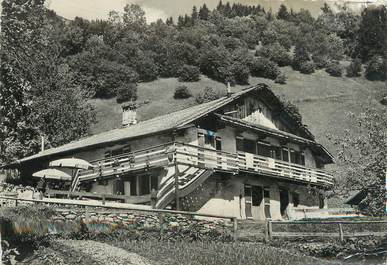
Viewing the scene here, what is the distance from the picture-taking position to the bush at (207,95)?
70.0 meters

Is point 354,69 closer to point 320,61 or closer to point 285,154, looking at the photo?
point 320,61

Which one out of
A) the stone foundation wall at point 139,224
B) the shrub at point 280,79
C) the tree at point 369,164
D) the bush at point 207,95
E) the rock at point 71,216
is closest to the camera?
the stone foundation wall at point 139,224

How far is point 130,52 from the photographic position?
79750mm

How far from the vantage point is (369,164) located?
79.5ft

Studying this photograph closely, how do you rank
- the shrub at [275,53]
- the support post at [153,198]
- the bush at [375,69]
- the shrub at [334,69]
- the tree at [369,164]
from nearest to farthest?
the tree at [369,164]
the support post at [153,198]
the bush at [375,69]
the shrub at [334,69]
the shrub at [275,53]

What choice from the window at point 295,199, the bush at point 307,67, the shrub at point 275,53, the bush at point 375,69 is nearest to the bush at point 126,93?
the shrub at point 275,53

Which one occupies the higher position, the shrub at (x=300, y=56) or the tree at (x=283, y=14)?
the tree at (x=283, y=14)

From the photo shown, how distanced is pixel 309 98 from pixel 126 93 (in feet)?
87.4

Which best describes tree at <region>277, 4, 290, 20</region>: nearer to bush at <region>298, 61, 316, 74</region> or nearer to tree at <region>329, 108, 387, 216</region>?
bush at <region>298, 61, 316, 74</region>

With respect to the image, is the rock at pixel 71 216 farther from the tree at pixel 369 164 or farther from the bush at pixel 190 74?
the bush at pixel 190 74

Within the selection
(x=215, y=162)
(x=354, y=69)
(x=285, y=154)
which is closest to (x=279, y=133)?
(x=285, y=154)

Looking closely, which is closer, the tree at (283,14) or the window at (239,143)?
the window at (239,143)

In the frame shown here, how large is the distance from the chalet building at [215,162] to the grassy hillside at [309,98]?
31386mm

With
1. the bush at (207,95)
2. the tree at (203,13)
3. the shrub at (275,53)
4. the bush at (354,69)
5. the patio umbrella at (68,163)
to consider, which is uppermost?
the tree at (203,13)
